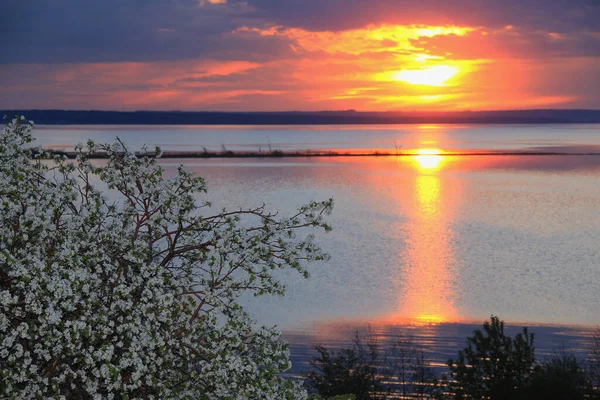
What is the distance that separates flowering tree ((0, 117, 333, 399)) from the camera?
7941 mm

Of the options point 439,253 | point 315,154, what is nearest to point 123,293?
point 439,253

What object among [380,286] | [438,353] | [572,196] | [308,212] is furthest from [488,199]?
[308,212]

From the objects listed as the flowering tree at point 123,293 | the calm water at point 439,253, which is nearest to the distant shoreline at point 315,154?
the calm water at point 439,253

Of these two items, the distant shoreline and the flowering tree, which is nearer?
the flowering tree

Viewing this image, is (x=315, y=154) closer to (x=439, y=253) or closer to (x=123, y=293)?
(x=439, y=253)

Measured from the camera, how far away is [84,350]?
801 centimetres

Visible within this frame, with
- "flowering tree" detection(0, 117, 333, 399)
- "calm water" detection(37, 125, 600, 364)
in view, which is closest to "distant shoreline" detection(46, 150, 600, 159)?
"calm water" detection(37, 125, 600, 364)

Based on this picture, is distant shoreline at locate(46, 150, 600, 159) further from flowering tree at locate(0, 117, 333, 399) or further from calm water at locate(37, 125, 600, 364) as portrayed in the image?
flowering tree at locate(0, 117, 333, 399)

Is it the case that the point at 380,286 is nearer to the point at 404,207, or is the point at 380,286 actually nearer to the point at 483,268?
the point at 483,268

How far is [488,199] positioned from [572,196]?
10.7 meters

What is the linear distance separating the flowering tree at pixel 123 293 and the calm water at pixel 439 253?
90.7 ft

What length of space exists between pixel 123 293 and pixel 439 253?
5639cm

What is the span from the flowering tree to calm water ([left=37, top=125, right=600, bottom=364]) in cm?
2764

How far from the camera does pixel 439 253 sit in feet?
207
